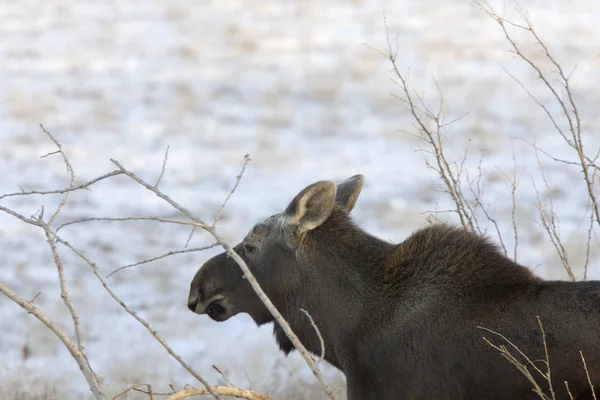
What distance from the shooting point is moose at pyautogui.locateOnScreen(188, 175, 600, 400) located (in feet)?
15.8

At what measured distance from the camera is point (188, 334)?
10961 millimetres

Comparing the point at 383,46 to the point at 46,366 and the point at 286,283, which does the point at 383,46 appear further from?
the point at 286,283

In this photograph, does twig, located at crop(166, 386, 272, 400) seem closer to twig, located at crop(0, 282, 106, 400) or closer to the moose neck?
twig, located at crop(0, 282, 106, 400)

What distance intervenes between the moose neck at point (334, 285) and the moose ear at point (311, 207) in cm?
11

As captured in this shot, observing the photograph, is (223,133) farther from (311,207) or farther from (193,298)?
(311,207)

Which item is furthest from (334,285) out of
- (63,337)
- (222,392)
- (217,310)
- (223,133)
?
(223,133)

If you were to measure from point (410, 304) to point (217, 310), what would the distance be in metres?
1.26

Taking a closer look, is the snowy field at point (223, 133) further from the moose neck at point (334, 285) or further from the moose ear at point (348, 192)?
the moose neck at point (334, 285)

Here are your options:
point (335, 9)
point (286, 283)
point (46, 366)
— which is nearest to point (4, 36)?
point (335, 9)

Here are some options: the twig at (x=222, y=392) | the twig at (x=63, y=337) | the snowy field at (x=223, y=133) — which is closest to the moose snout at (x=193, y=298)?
the twig at (x=222, y=392)

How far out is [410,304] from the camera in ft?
17.4

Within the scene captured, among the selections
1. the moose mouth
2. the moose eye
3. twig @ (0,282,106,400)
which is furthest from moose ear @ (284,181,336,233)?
twig @ (0,282,106,400)

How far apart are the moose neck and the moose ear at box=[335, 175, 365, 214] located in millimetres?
303

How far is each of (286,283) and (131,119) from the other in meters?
12.9
